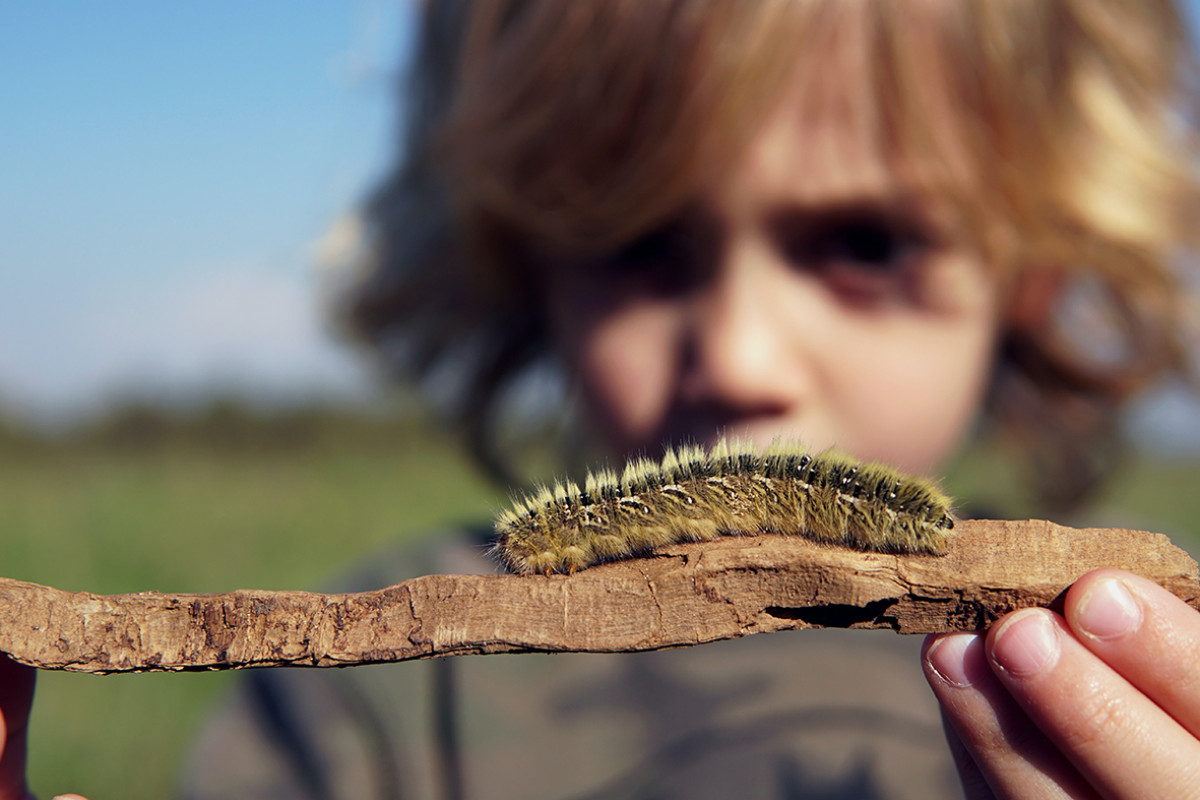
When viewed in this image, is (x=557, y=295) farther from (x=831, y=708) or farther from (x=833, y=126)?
(x=831, y=708)

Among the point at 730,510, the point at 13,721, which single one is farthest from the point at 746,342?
the point at 13,721

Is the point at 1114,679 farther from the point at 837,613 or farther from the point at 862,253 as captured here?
the point at 862,253

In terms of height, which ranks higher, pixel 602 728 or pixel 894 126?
pixel 894 126

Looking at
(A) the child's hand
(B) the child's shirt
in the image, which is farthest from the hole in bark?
(B) the child's shirt

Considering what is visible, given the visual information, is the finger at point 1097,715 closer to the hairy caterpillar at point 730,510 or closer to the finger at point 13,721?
the hairy caterpillar at point 730,510

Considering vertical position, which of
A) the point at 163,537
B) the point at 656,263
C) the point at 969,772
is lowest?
the point at 969,772

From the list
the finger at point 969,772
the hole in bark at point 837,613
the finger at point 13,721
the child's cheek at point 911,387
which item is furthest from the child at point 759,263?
the finger at point 13,721

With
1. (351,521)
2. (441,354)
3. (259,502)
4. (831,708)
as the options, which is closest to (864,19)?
(831,708)
